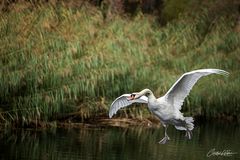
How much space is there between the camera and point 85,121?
1847 centimetres

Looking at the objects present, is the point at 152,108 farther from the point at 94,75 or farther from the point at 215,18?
the point at 215,18

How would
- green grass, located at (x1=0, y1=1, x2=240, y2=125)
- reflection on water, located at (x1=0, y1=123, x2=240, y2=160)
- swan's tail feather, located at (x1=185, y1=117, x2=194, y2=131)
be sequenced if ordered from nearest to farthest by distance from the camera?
swan's tail feather, located at (x1=185, y1=117, x2=194, y2=131), reflection on water, located at (x1=0, y1=123, x2=240, y2=160), green grass, located at (x1=0, y1=1, x2=240, y2=125)

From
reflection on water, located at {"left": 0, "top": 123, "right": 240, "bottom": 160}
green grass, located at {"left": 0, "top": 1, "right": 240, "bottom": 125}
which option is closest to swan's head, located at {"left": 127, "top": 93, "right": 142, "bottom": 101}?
reflection on water, located at {"left": 0, "top": 123, "right": 240, "bottom": 160}

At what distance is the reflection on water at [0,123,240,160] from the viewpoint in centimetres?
1508

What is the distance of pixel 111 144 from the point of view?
16469 mm

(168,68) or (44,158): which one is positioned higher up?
(168,68)

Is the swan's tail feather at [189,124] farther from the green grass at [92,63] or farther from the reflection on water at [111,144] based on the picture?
the green grass at [92,63]

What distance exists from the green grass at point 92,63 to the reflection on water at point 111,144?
0.48m

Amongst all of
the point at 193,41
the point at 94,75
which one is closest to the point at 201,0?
the point at 193,41

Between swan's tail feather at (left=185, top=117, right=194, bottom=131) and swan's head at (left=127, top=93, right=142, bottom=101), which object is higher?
swan's head at (left=127, top=93, right=142, bottom=101)

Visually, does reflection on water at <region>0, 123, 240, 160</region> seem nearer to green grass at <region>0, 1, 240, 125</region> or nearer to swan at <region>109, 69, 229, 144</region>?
green grass at <region>0, 1, 240, 125</region>

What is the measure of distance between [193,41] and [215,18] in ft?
8.99

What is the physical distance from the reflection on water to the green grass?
483 mm

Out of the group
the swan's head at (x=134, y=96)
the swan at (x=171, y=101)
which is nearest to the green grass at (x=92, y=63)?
the swan at (x=171, y=101)
